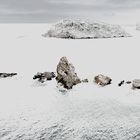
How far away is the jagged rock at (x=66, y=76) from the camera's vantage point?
1026 centimetres

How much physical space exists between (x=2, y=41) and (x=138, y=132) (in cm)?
1258

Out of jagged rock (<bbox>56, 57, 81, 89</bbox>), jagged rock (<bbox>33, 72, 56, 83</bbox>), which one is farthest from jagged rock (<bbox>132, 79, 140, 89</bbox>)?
jagged rock (<bbox>33, 72, 56, 83</bbox>)

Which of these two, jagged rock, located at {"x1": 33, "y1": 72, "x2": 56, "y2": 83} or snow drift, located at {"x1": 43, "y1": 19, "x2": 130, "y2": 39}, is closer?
jagged rock, located at {"x1": 33, "y1": 72, "x2": 56, "y2": 83}

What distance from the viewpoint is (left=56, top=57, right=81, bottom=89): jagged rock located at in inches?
404

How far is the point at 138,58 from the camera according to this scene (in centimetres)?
1369

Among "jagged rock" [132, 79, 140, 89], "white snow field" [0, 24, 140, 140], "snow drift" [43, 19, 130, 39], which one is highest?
"snow drift" [43, 19, 130, 39]

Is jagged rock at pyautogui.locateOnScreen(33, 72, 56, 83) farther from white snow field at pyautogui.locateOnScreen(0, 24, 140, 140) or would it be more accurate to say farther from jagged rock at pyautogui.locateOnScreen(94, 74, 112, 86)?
jagged rock at pyautogui.locateOnScreen(94, 74, 112, 86)

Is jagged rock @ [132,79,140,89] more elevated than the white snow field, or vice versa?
jagged rock @ [132,79,140,89]

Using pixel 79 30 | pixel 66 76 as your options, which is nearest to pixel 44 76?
pixel 66 76

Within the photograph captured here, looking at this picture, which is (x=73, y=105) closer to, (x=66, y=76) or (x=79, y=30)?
(x=66, y=76)

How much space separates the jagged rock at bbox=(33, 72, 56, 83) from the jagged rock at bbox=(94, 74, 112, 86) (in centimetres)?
139

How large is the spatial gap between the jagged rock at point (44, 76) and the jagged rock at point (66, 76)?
0.47m

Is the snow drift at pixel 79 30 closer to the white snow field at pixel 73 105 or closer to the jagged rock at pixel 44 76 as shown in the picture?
the white snow field at pixel 73 105

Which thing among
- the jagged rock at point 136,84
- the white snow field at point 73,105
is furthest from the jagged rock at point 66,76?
the jagged rock at point 136,84
